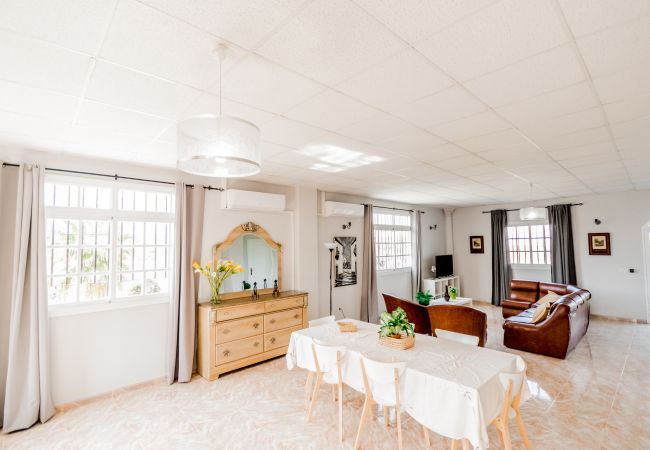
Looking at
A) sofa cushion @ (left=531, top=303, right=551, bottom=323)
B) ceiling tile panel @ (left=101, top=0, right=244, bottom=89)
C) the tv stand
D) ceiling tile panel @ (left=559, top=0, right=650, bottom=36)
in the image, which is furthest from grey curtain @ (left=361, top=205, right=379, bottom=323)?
ceiling tile panel @ (left=559, top=0, right=650, bottom=36)

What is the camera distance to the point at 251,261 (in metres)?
4.90

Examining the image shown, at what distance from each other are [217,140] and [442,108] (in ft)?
5.35

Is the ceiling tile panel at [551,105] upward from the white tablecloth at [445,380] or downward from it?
upward

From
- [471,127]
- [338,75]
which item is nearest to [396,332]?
[471,127]

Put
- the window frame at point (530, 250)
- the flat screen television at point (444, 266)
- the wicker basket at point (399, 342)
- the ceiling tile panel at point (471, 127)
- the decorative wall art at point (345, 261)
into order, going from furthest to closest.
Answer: the flat screen television at point (444, 266) → the window frame at point (530, 250) → the decorative wall art at point (345, 261) → the wicker basket at point (399, 342) → the ceiling tile panel at point (471, 127)

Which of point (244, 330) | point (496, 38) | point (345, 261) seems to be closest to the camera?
point (496, 38)

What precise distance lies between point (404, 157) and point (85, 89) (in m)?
2.91

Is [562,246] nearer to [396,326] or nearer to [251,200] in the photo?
[396,326]

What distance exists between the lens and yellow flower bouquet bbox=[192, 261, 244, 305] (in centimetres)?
425

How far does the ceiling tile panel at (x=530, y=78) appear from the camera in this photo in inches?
68.8

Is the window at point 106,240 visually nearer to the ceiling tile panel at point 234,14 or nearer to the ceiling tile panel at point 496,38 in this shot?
the ceiling tile panel at point 234,14

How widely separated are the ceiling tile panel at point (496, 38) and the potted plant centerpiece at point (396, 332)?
83.6 inches

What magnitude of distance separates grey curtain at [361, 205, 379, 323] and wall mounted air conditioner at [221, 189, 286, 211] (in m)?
2.27

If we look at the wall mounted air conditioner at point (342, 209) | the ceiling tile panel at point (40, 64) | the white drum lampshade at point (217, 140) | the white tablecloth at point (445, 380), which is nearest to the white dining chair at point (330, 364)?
the white tablecloth at point (445, 380)
